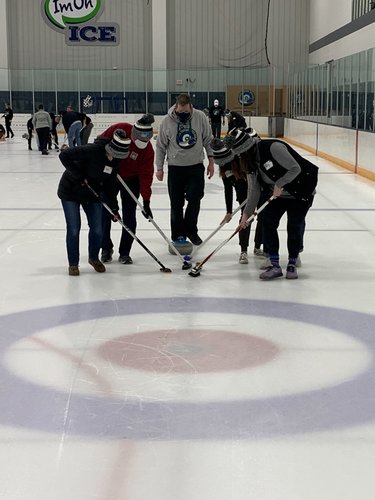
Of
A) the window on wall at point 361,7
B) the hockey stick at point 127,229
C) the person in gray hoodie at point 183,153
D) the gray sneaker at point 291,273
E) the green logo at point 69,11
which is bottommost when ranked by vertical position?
the gray sneaker at point 291,273

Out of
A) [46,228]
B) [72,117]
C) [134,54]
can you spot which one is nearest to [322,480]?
[46,228]

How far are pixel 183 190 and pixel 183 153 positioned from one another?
1.10 ft

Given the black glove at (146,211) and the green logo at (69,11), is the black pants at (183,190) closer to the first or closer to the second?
the black glove at (146,211)

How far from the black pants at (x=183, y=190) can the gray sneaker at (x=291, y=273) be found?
1.21 meters

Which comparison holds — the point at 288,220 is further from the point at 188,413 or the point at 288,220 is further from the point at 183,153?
the point at 188,413

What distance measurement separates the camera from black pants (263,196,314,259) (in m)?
5.40

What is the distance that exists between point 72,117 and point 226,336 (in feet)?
42.9

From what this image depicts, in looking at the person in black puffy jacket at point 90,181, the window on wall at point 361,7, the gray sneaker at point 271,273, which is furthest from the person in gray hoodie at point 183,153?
the window on wall at point 361,7

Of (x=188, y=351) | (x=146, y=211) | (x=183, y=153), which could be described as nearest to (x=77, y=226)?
(x=146, y=211)

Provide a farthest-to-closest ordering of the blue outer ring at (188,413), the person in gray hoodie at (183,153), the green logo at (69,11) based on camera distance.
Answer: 1. the green logo at (69,11)
2. the person in gray hoodie at (183,153)
3. the blue outer ring at (188,413)

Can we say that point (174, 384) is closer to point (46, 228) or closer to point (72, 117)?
point (46, 228)

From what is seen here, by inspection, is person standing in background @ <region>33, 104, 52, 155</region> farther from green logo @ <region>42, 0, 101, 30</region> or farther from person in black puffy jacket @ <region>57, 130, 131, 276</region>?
person in black puffy jacket @ <region>57, 130, 131, 276</region>

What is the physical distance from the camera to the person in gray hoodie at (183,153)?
6.25m

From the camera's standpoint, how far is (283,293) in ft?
16.7
